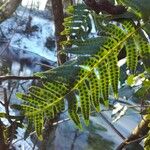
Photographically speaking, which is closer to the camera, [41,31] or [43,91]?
[43,91]

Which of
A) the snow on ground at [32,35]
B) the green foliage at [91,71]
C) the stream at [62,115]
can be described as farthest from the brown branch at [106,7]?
the snow on ground at [32,35]

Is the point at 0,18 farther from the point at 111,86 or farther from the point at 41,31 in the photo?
the point at 41,31

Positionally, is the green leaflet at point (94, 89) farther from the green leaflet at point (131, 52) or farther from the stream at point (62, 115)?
the stream at point (62, 115)

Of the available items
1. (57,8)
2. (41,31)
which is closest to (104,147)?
(57,8)

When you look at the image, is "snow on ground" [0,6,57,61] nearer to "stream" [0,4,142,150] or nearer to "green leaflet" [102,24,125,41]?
"stream" [0,4,142,150]

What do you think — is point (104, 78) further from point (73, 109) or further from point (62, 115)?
point (62, 115)

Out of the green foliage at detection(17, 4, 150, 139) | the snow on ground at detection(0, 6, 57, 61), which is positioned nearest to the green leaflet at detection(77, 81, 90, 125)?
the green foliage at detection(17, 4, 150, 139)
